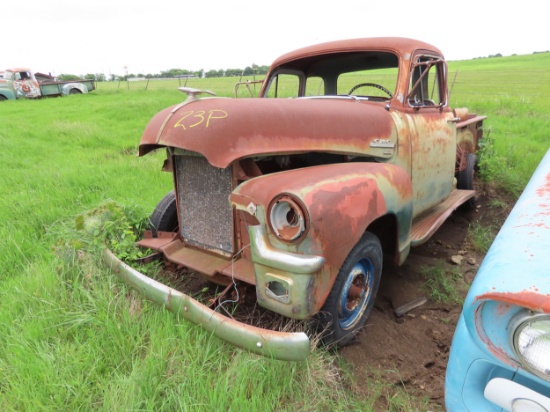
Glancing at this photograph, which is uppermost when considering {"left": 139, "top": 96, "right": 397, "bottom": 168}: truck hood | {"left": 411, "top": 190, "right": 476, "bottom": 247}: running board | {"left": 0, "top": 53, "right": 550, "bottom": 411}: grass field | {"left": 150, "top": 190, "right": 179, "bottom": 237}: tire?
{"left": 139, "top": 96, "right": 397, "bottom": 168}: truck hood

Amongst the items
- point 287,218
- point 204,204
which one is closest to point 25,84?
point 204,204

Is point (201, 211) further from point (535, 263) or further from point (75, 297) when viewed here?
point (535, 263)

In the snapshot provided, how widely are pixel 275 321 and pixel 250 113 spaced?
1.21 metres

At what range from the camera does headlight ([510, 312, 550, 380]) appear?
924 mm

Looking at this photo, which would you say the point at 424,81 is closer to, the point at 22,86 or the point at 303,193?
the point at 303,193

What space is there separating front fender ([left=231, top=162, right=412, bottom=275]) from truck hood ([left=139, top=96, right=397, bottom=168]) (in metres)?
0.19

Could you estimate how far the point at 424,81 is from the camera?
3230mm

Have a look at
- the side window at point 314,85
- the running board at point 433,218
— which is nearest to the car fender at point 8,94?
the side window at point 314,85

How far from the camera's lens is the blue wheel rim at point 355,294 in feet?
6.64

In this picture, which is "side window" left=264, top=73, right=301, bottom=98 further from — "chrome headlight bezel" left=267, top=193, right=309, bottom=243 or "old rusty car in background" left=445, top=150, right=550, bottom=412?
"old rusty car in background" left=445, top=150, right=550, bottom=412

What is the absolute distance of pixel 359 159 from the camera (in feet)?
8.35

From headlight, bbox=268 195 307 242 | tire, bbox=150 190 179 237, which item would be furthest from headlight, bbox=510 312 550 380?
tire, bbox=150 190 179 237

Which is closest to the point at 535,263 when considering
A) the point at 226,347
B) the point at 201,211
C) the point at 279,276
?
the point at 279,276

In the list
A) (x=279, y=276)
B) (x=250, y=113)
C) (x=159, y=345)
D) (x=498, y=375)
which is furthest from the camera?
(x=250, y=113)
